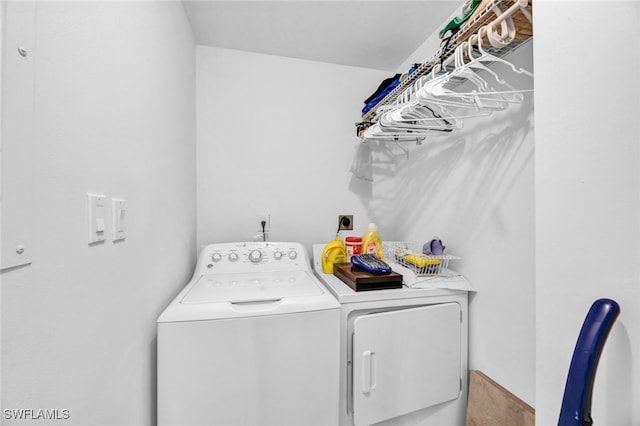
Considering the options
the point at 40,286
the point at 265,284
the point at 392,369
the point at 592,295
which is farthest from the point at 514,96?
the point at 40,286

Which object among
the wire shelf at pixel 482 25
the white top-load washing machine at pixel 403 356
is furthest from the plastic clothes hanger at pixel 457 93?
the white top-load washing machine at pixel 403 356

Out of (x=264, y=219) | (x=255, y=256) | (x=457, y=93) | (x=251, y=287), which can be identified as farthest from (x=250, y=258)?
(x=457, y=93)

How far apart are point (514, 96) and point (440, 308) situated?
94cm

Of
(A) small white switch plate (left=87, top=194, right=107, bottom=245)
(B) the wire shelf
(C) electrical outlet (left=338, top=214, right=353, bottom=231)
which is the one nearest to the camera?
(A) small white switch plate (left=87, top=194, right=107, bottom=245)

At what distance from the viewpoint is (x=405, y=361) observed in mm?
1081

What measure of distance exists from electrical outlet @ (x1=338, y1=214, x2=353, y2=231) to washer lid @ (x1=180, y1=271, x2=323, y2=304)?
0.59 metres

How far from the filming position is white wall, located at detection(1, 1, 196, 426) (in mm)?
454

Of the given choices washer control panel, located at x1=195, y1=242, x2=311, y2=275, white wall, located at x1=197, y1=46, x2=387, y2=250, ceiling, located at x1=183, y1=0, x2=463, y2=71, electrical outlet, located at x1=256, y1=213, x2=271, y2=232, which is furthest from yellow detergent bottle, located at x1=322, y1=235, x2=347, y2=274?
ceiling, located at x1=183, y1=0, x2=463, y2=71

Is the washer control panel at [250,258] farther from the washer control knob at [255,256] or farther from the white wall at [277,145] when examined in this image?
the white wall at [277,145]

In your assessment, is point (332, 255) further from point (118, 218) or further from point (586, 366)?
point (586, 366)

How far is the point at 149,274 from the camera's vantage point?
913 millimetres

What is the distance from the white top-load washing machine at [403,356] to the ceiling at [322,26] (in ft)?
4.90

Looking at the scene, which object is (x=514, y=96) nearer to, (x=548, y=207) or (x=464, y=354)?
(x=548, y=207)

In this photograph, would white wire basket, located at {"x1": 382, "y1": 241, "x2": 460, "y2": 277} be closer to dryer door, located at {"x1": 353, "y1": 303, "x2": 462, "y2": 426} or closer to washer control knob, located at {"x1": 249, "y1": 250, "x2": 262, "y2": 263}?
Result: dryer door, located at {"x1": 353, "y1": 303, "x2": 462, "y2": 426}
